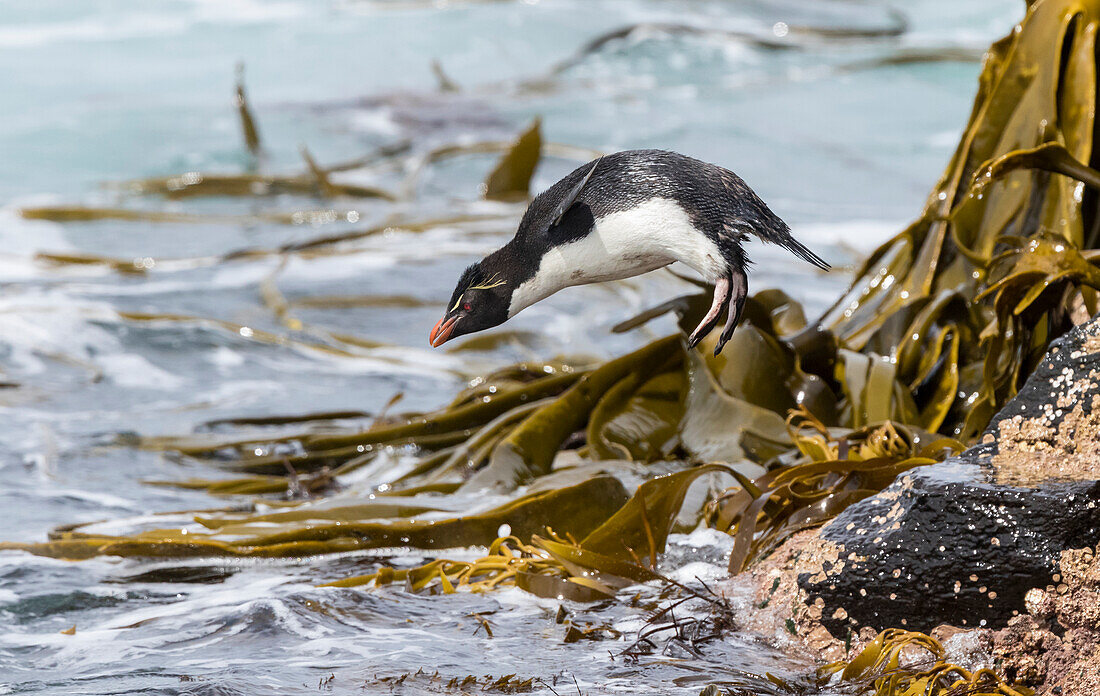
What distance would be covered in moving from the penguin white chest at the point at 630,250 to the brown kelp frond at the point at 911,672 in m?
0.80

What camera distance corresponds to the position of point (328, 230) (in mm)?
7566

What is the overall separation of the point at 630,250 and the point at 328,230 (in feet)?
19.3

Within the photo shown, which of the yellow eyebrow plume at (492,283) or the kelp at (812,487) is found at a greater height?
the yellow eyebrow plume at (492,283)

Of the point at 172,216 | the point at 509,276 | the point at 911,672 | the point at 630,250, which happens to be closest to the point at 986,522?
the point at 911,672

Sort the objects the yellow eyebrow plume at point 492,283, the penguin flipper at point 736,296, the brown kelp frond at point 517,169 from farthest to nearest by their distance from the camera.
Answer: the brown kelp frond at point 517,169
the yellow eyebrow plume at point 492,283
the penguin flipper at point 736,296

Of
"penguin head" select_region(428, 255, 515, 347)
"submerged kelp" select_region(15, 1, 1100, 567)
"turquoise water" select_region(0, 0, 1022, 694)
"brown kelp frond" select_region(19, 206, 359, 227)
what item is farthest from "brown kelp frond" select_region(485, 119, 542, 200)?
"penguin head" select_region(428, 255, 515, 347)

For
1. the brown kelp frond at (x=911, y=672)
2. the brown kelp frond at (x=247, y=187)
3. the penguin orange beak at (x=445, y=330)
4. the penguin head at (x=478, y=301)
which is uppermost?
the penguin head at (x=478, y=301)

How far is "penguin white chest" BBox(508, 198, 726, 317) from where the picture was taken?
1.89 m

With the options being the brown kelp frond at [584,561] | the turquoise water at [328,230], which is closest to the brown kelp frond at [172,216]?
the turquoise water at [328,230]

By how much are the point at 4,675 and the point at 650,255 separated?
166 centimetres

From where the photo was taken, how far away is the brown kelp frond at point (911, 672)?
6.55 ft

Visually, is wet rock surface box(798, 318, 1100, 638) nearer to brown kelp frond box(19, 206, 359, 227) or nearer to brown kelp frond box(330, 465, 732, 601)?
brown kelp frond box(330, 465, 732, 601)

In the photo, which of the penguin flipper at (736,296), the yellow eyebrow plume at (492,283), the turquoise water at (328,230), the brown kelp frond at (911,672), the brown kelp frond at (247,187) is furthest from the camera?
the brown kelp frond at (247,187)

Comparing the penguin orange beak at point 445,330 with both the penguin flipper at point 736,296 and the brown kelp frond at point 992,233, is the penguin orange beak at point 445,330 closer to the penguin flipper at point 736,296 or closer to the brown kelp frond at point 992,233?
the penguin flipper at point 736,296
